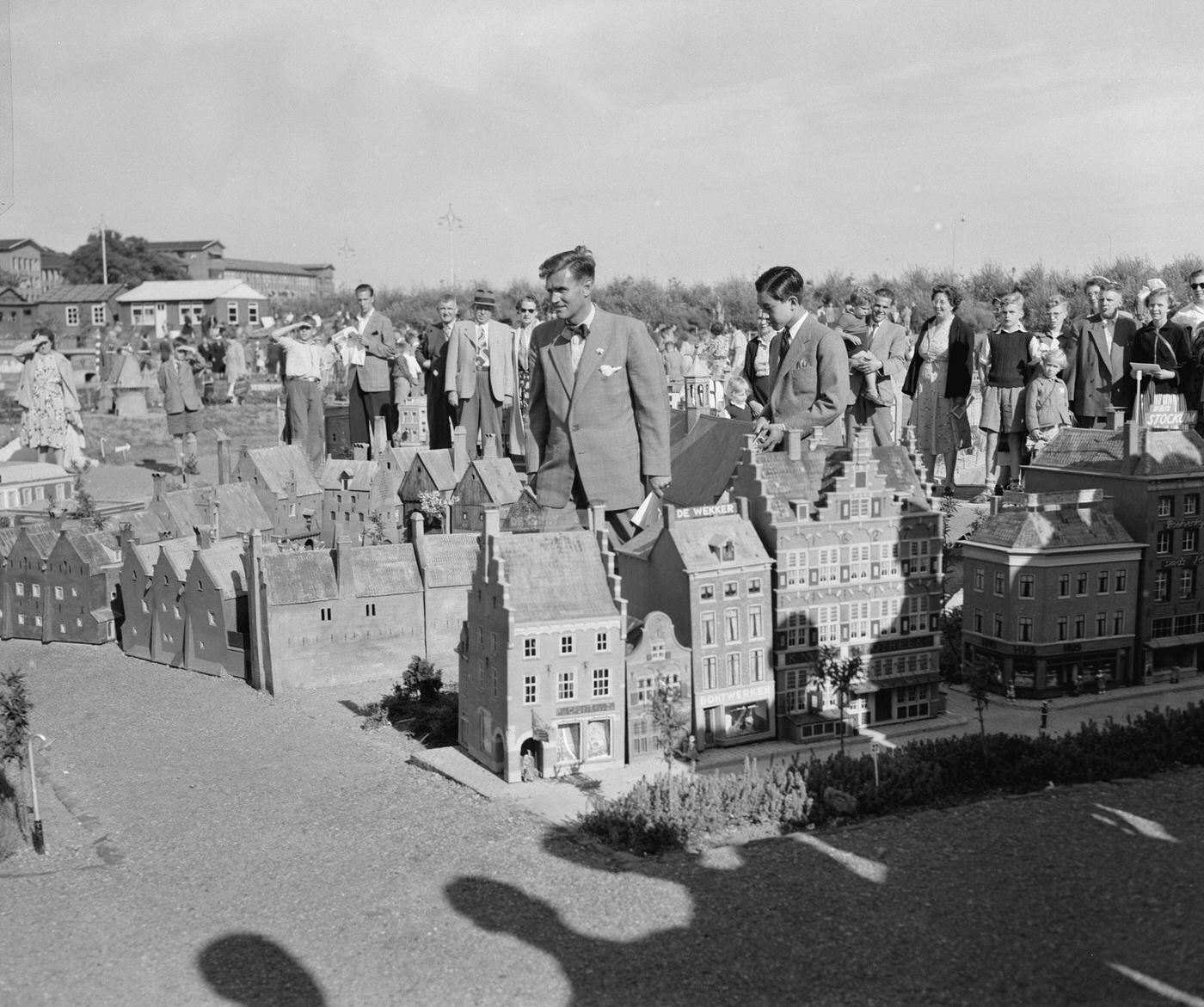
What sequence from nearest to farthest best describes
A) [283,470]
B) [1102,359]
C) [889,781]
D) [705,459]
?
[889,781] < [1102,359] < [705,459] < [283,470]

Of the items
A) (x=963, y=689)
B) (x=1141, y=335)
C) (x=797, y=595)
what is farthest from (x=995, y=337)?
(x=797, y=595)

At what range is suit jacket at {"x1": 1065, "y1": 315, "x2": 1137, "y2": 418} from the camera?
26.6 meters

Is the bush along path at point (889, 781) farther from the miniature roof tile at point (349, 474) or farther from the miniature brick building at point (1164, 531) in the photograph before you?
the miniature roof tile at point (349, 474)

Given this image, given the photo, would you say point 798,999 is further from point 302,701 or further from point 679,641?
point 302,701

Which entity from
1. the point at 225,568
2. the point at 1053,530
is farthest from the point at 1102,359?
the point at 225,568

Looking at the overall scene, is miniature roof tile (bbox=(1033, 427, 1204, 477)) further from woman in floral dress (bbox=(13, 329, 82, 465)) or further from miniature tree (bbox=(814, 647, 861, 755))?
woman in floral dress (bbox=(13, 329, 82, 465))

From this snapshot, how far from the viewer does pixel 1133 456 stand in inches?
873

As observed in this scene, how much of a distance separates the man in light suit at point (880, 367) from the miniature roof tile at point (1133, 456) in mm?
3299

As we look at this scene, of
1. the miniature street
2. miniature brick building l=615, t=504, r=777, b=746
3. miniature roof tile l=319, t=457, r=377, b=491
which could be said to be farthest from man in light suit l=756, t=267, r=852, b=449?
miniature roof tile l=319, t=457, r=377, b=491

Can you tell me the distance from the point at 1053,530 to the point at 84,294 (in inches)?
3859

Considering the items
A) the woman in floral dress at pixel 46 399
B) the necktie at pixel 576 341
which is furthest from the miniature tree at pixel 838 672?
the woman in floral dress at pixel 46 399

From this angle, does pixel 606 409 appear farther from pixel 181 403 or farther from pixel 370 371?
pixel 181 403

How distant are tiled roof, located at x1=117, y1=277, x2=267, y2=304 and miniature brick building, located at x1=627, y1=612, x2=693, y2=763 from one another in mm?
93395

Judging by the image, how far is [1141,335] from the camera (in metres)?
25.2
